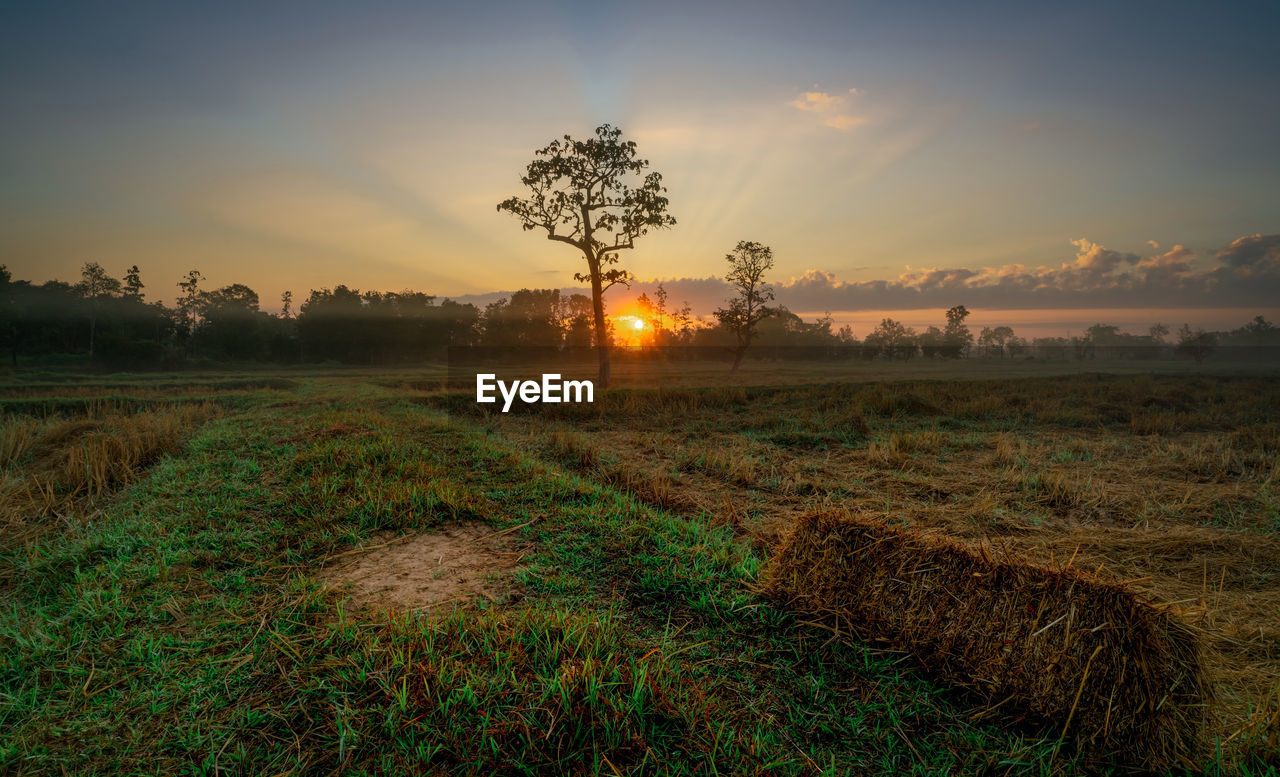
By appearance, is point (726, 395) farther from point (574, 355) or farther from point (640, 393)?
point (574, 355)

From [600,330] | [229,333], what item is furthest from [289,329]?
[600,330]

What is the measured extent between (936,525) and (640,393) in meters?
13.7

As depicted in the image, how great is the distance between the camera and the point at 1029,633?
2.74 m

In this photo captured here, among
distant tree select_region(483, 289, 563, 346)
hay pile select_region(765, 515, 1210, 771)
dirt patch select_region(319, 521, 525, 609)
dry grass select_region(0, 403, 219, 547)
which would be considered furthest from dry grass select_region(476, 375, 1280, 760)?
distant tree select_region(483, 289, 563, 346)

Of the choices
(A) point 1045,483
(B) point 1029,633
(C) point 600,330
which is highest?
(C) point 600,330

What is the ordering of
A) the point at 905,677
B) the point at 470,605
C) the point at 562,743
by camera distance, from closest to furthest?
1. the point at 562,743
2. the point at 905,677
3. the point at 470,605

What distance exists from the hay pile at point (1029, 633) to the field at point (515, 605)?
12 centimetres

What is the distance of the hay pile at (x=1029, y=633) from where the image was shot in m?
Result: 2.42

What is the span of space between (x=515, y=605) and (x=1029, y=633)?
3.02 meters

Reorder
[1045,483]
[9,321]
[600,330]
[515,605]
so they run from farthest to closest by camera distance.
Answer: [9,321]
[600,330]
[1045,483]
[515,605]

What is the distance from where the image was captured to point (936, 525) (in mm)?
5883

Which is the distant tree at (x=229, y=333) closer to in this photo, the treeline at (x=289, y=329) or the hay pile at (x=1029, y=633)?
the treeline at (x=289, y=329)

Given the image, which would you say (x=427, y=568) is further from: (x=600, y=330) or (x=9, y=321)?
(x=9, y=321)

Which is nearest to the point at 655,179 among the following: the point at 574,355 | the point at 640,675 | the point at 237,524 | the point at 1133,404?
the point at 1133,404
